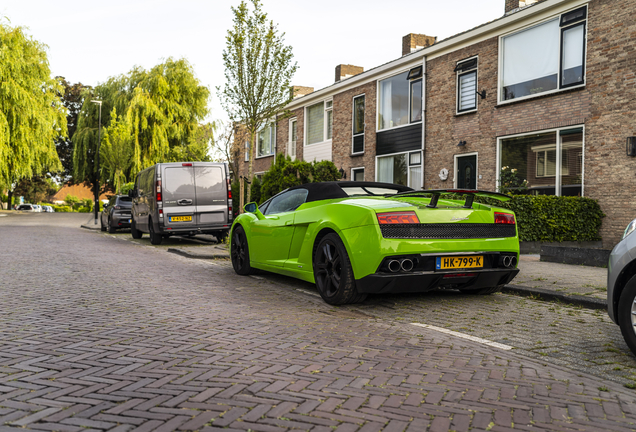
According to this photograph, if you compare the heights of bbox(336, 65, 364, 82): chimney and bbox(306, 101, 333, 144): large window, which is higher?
bbox(336, 65, 364, 82): chimney

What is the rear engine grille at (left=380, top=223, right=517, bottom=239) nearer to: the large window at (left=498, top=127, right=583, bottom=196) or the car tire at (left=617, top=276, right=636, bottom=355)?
the car tire at (left=617, top=276, right=636, bottom=355)

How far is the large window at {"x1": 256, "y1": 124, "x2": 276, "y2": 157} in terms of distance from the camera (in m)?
29.6

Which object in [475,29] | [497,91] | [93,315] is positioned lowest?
[93,315]

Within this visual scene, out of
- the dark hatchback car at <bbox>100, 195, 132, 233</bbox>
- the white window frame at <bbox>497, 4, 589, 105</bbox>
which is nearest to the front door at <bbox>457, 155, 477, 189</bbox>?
the white window frame at <bbox>497, 4, 589, 105</bbox>

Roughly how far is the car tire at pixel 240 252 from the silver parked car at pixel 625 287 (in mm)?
5406

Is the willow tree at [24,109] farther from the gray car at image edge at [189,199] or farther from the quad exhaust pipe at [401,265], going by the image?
the quad exhaust pipe at [401,265]

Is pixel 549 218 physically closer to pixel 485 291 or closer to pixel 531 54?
pixel 531 54

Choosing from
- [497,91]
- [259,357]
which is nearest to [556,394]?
[259,357]

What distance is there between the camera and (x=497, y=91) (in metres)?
15.6

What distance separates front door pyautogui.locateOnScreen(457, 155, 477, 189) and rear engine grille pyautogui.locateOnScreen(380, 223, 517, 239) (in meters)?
10.5

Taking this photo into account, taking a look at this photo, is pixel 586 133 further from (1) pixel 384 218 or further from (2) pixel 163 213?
(2) pixel 163 213

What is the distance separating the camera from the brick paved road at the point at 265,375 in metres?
2.86

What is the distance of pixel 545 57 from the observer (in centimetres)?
1434

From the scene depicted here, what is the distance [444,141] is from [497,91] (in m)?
2.50
